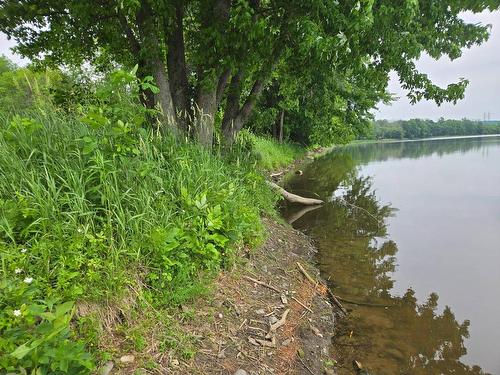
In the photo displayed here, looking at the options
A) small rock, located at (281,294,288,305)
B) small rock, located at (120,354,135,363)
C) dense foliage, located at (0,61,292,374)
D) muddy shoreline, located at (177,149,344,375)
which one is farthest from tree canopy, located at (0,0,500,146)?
small rock, located at (120,354,135,363)

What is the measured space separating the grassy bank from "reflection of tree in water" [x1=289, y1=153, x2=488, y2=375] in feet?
6.16

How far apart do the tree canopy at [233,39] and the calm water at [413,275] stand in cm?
311

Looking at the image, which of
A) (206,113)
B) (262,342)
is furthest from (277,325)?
(206,113)

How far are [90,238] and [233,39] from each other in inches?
145

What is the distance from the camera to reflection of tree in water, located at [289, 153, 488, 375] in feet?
11.5

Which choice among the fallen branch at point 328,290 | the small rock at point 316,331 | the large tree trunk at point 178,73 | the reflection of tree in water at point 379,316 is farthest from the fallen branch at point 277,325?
the large tree trunk at point 178,73

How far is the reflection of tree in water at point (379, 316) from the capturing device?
11.5 feet

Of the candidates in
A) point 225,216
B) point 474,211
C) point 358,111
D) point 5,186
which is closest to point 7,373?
point 5,186

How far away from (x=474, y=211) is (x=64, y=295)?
11.4 metres

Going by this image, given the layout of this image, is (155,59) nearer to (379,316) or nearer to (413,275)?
(379,316)

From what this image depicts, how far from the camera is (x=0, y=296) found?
1.87 m

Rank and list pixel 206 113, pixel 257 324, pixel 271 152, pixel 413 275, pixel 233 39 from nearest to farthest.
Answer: pixel 257 324
pixel 233 39
pixel 413 275
pixel 206 113
pixel 271 152

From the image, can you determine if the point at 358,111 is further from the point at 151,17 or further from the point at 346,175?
the point at 151,17

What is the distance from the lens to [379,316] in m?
4.24
